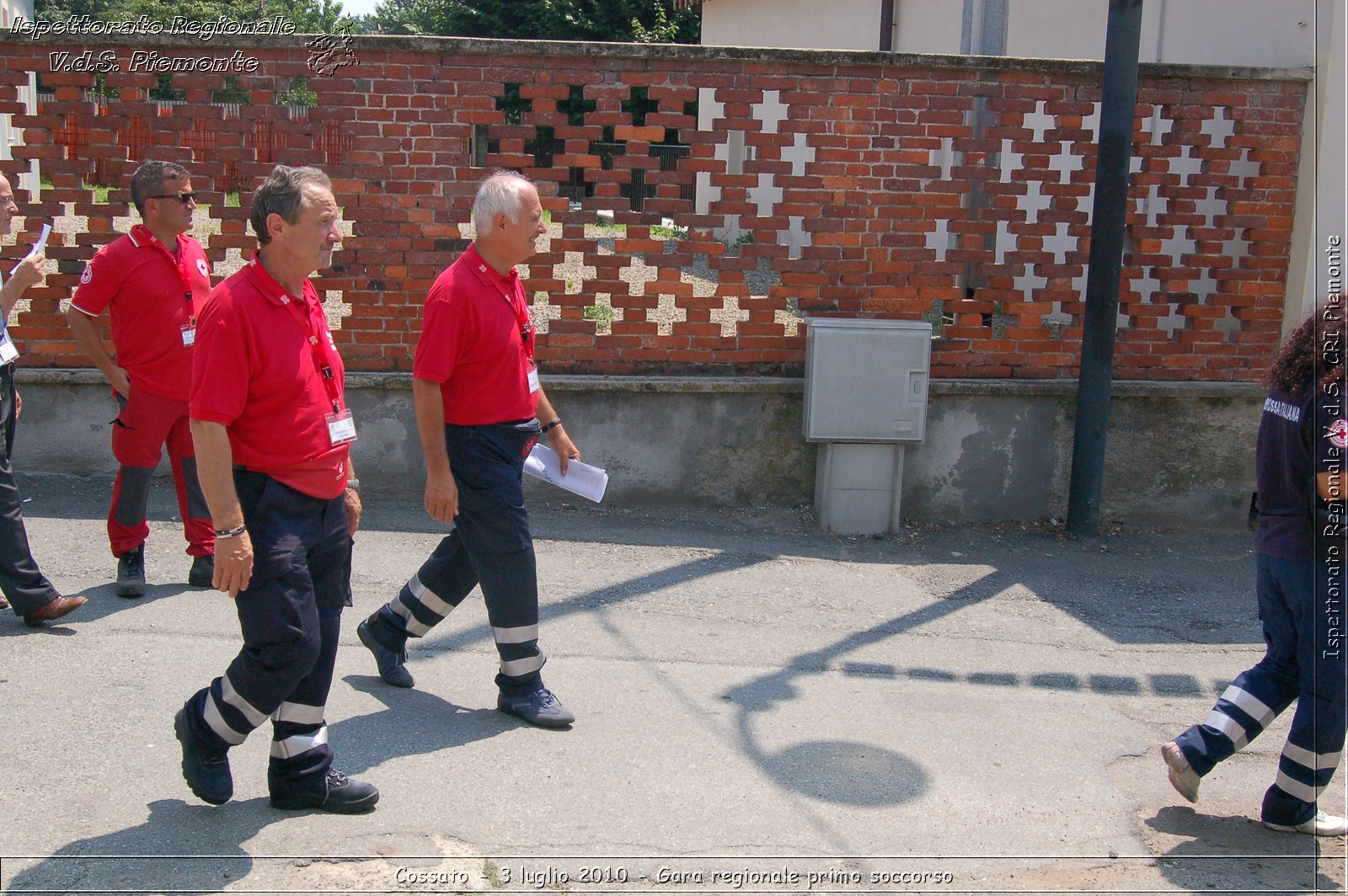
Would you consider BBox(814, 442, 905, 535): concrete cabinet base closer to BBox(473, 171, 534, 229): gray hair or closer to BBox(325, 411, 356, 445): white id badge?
BBox(473, 171, 534, 229): gray hair

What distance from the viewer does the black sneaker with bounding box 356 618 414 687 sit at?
15.4ft

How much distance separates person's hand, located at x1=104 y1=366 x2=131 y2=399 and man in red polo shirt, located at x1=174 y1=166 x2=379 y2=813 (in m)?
2.44

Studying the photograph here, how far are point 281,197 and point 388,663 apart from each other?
2077 millimetres

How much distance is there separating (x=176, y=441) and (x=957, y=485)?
459cm

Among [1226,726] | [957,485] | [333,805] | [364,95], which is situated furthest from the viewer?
[957,485]

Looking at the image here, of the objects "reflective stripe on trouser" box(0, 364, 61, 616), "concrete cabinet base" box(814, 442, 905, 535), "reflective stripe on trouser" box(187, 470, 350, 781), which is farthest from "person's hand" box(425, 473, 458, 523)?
"concrete cabinet base" box(814, 442, 905, 535)

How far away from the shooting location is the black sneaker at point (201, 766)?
11.5 ft

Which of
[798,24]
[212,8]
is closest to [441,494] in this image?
[798,24]

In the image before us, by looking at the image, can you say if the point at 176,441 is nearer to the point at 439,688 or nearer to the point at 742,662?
the point at 439,688

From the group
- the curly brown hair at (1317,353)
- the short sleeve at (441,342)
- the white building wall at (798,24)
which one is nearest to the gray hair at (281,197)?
the short sleeve at (441,342)

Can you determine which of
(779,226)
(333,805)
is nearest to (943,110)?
(779,226)

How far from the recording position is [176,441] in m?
5.61

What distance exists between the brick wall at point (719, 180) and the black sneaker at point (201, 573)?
5.95ft

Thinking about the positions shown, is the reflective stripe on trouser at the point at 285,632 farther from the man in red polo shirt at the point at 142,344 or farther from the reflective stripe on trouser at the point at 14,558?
the man in red polo shirt at the point at 142,344
